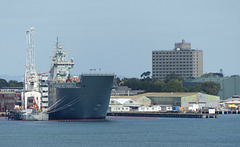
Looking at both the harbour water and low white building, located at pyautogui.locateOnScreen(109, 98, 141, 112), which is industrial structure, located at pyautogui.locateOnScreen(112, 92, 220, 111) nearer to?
low white building, located at pyautogui.locateOnScreen(109, 98, 141, 112)

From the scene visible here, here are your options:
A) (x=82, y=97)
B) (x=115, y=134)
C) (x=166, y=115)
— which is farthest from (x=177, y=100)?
(x=115, y=134)

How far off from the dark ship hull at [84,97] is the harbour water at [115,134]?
195cm

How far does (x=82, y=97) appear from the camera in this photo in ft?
359

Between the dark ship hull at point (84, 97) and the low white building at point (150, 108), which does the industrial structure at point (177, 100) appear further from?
the dark ship hull at point (84, 97)

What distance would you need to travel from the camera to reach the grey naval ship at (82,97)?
108 m

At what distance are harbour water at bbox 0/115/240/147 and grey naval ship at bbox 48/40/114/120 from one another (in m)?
2.05

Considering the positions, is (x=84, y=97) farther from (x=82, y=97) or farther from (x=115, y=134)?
(x=115, y=134)

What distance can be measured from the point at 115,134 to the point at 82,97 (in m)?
20.1

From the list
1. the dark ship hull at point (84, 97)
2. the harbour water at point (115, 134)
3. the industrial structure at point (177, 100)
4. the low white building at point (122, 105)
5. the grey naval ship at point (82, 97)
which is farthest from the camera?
the industrial structure at point (177, 100)

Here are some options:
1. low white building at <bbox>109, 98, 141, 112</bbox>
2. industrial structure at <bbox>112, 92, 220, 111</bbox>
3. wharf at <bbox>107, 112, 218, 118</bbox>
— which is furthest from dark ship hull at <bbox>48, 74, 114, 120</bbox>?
industrial structure at <bbox>112, 92, 220, 111</bbox>

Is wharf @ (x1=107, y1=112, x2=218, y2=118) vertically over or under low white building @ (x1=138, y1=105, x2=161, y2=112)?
under

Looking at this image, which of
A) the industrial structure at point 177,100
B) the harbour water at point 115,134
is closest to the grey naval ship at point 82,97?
the harbour water at point 115,134

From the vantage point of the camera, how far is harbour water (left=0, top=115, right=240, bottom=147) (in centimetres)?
8092

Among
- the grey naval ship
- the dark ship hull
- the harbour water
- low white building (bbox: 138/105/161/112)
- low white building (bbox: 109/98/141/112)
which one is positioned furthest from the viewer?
low white building (bbox: 109/98/141/112)
